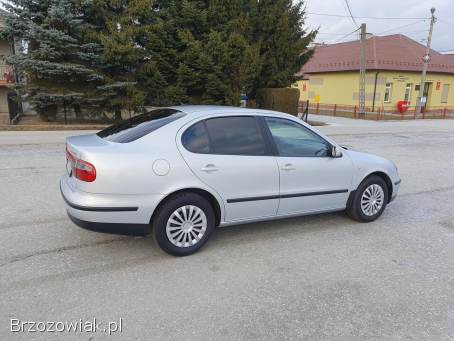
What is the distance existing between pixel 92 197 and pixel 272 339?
195cm

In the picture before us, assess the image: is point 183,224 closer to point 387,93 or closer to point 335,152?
point 335,152

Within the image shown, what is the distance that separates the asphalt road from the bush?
46.9 ft

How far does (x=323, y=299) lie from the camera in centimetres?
302

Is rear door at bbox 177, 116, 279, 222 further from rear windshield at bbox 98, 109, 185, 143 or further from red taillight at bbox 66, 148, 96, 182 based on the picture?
red taillight at bbox 66, 148, 96, 182

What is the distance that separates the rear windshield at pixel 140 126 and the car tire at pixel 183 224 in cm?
75

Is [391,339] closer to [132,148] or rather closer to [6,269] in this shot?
[132,148]

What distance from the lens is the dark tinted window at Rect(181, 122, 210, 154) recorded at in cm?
359

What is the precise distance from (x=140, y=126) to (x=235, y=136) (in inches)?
40.1

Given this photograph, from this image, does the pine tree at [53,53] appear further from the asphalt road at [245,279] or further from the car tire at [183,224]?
the car tire at [183,224]

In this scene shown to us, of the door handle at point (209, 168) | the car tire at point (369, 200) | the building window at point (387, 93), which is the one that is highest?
the building window at point (387, 93)

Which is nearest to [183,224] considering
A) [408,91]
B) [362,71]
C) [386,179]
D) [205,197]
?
[205,197]

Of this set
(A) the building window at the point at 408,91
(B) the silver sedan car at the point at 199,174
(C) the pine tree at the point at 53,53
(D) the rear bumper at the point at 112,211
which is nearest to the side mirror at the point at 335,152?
(B) the silver sedan car at the point at 199,174

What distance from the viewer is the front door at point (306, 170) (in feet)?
13.4

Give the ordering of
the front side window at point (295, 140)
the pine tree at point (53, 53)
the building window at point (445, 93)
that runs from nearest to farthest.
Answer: the front side window at point (295, 140), the pine tree at point (53, 53), the building window at point (445, 93)
